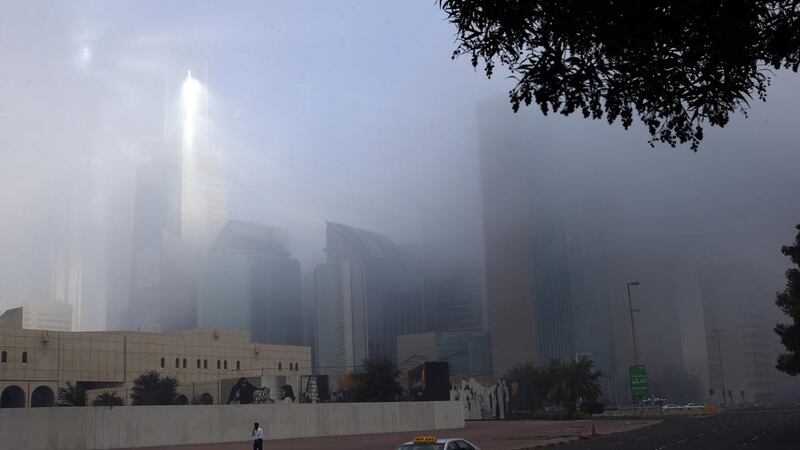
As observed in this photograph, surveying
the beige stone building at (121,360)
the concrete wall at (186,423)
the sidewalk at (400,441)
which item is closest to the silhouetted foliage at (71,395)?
the beige stone building at (121,360)

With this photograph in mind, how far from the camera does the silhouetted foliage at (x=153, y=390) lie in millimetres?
107875

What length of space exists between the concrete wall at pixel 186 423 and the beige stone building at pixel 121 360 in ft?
108

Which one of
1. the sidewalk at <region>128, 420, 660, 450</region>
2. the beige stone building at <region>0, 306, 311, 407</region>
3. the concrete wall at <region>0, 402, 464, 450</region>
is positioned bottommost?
the sidewalk at <region>128, 420, 660, 450</region>

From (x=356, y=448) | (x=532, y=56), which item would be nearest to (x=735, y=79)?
(x=532, y=56)

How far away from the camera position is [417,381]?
336 ft

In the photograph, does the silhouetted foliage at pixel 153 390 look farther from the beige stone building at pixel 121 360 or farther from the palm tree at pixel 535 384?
the palm tree at pixel 535 384

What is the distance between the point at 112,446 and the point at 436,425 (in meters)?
36.1

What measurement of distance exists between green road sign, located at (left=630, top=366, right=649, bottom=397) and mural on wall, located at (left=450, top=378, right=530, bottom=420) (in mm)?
43165

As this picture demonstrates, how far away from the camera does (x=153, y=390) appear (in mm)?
109250

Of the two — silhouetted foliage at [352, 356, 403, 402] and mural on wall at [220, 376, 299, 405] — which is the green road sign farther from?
mural on wall at [220, 376, 299, 405]

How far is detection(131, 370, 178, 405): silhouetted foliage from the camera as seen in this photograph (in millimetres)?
107875

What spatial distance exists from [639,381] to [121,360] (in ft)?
239

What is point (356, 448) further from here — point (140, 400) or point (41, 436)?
point (140, 400)

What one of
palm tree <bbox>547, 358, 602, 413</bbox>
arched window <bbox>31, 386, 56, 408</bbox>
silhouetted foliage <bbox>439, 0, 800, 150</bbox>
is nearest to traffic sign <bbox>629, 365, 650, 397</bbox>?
palm tree <bbox>547, 358, 602, 413</bbox>
